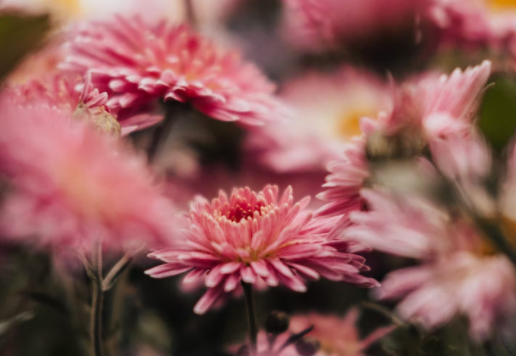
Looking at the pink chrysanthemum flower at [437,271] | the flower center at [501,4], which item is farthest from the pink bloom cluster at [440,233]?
the flower center at [501,4]

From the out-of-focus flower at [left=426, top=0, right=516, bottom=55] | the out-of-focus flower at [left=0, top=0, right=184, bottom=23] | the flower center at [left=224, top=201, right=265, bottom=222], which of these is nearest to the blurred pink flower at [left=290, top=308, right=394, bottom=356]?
Answer: the flower center at [left=224, top=201, right=265, bottom=222]

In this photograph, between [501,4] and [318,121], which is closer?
[501,4]

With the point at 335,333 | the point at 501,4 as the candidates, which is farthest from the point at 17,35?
the point at 501,4

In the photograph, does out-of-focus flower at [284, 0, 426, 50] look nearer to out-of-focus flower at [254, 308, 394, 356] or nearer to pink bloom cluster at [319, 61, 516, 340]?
pink bloom cluster at [319, 61, 516, 340]

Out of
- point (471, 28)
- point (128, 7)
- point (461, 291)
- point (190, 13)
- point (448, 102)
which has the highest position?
point (128, 7)

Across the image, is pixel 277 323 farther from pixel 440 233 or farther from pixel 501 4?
pixel 501 4

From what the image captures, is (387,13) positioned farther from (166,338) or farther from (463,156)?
(166,338)

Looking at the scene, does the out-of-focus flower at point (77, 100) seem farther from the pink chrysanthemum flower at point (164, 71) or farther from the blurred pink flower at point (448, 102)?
the blurred pink flower at point (448, 102)
